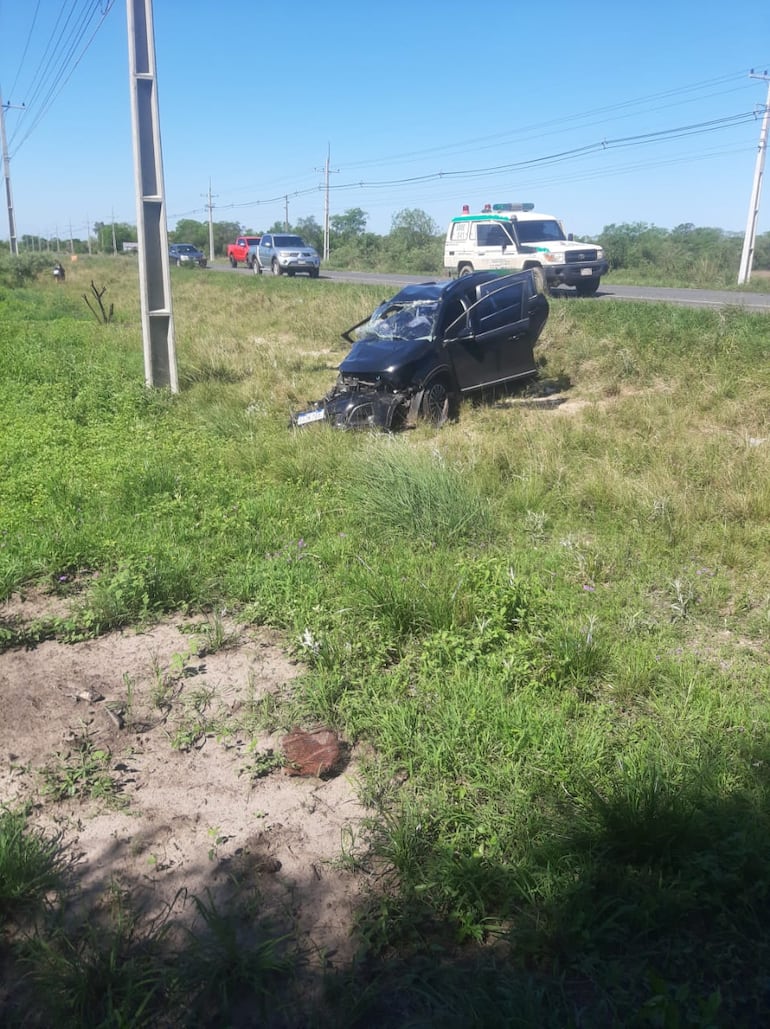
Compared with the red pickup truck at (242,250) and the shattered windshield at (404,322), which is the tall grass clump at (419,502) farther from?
the red pickup truck at (242,250)

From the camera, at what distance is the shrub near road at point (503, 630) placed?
2607 millimetres

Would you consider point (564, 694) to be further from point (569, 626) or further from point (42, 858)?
point (42, 858)

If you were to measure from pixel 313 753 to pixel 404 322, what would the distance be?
8091 millimetres

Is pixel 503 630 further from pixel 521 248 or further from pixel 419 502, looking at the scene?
pixel 521 248

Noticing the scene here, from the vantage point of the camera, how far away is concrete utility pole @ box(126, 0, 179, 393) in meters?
11.3

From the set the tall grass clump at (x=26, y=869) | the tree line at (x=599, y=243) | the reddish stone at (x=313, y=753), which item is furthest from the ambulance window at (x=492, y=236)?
the tall grass clump at (x=26, y=869)

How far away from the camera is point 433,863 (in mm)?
2943

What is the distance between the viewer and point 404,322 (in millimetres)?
10852

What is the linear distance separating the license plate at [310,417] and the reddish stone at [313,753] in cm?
633

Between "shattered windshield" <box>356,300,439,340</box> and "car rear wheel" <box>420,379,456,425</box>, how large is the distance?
0.66 m

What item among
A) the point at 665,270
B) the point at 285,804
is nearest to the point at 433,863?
the point at 285,804

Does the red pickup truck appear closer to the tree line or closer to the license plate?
the tree line

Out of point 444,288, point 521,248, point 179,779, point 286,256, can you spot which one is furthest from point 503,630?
point 286,256

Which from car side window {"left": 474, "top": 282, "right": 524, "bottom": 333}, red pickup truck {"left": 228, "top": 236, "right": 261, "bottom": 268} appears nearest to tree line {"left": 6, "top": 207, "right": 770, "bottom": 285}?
red pickup truck {"left": 228, "top": 236, "right": 261, "bottom": 268}
